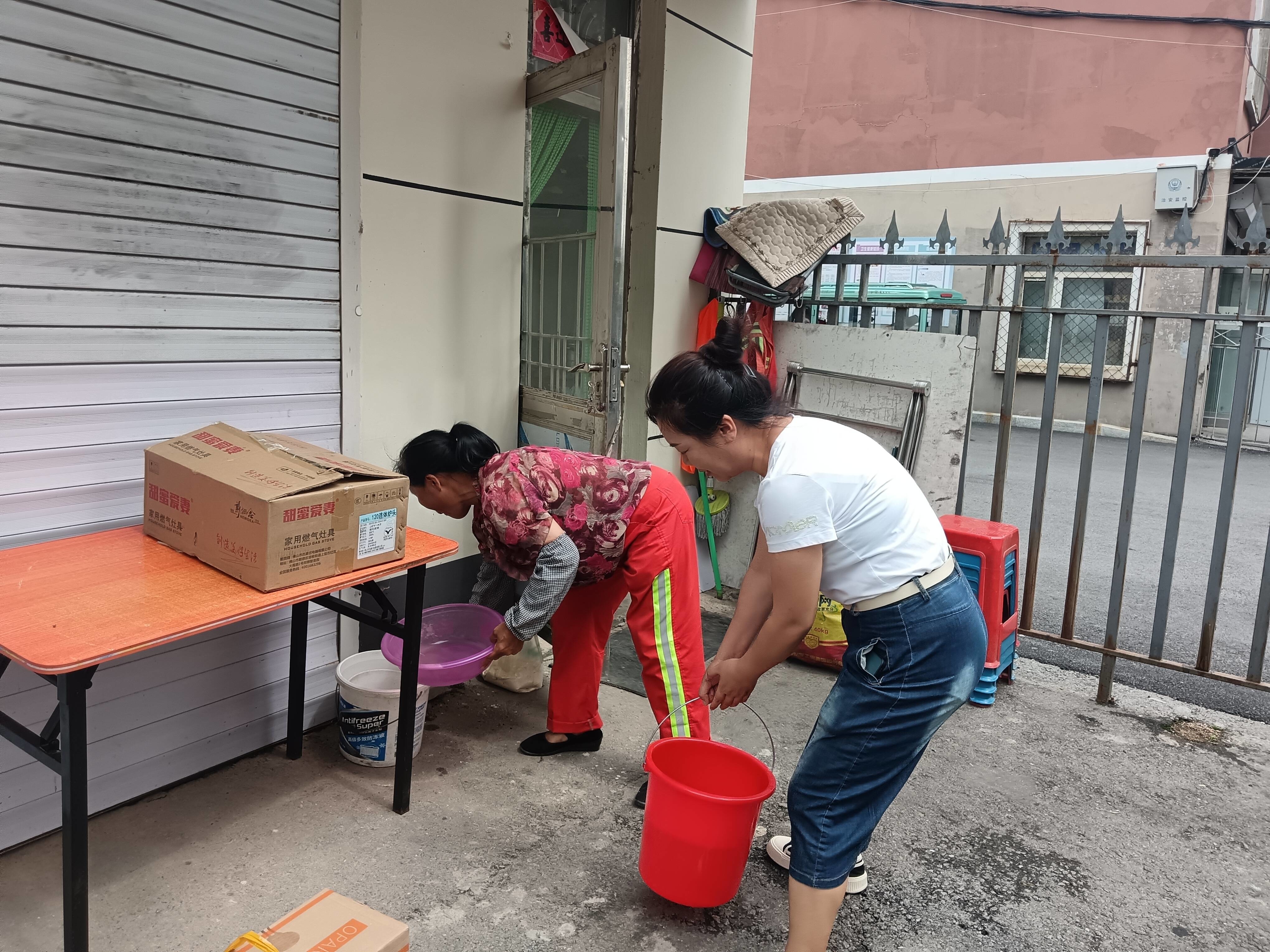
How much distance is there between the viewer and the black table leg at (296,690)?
2826 millimetres

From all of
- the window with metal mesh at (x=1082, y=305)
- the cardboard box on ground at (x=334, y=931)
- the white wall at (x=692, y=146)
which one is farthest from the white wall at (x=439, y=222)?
the window with metal mesh at (x=1082, y=305)

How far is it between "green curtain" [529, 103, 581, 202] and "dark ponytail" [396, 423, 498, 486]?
145cm

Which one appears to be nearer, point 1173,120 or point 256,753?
point 256,753

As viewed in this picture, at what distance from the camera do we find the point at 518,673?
344 cm

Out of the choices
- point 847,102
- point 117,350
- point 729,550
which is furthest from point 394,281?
point 847,102

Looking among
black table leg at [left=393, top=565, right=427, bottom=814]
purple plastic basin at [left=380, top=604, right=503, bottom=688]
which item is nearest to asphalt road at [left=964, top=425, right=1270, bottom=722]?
purple plastic basin at [left=380, top=604, right=503, bottom=688]

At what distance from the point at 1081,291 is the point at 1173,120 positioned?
7.54 ft

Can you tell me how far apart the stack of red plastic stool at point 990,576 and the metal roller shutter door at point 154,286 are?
2.48 m

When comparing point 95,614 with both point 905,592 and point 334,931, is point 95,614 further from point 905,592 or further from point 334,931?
point 905,592

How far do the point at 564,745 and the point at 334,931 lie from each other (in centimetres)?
143

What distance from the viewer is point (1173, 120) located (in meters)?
10.5

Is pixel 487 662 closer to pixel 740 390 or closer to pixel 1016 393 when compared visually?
pixel 740 390

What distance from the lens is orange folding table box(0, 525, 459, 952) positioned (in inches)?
64.1

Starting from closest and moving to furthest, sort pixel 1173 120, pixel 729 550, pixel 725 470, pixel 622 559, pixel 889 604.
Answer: pixel 889 604
pixel 725 470
pixel 622 559
pixel 729 550
pixel 1173 120
